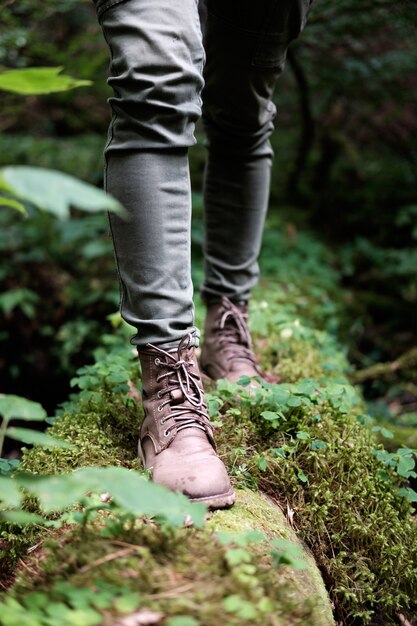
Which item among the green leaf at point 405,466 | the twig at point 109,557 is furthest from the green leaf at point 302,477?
the twig at point 109,557

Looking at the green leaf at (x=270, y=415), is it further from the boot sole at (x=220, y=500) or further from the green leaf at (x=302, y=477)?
the boot sole at (x=220, y=500)

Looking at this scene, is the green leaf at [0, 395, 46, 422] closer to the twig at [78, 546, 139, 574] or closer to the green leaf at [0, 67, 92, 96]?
the twig at [78, 546, 139, 574]

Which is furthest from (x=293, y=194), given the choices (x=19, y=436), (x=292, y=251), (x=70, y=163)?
(x=19, y=436)

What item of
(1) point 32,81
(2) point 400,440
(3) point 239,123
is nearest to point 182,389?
(1) point 32,81

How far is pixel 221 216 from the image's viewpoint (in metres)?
2.16

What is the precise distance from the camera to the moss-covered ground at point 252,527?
909 millimetres

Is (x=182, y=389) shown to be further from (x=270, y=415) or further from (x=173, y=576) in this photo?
(x=173, y=576)

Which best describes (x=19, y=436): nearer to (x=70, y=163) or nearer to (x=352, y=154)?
(x=70, y=163)

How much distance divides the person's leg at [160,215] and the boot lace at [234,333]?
1.92 feet

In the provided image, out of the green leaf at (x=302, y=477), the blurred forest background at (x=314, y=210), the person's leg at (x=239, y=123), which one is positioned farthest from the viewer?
the blurred forest background at (x=314, y=210)

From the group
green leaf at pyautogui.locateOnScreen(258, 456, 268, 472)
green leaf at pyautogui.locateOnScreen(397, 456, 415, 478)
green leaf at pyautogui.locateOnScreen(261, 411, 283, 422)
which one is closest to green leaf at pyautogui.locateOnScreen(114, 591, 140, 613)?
green leaf at pyautogui.locateOnScreen(258, 456, 268, 472)

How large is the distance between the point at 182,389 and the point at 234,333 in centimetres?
70

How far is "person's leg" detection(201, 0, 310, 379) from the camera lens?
1.75 meters

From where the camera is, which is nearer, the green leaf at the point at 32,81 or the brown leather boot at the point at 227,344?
the green leaf at the point at 32,81
